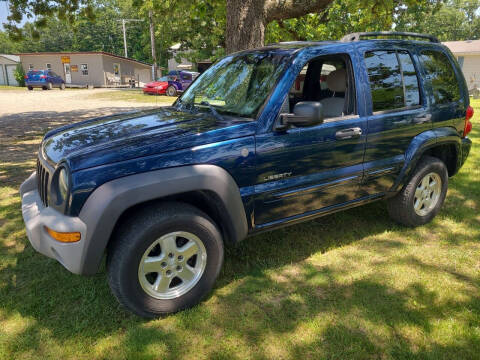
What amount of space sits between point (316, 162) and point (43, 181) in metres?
2.21

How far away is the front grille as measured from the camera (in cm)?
292

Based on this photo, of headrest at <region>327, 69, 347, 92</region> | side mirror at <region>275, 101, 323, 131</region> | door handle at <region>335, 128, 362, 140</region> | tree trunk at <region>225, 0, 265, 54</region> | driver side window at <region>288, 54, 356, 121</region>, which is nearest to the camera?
side mirror at <region>275, 101, 323, 131</region>

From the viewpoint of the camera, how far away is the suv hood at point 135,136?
8.41 feet

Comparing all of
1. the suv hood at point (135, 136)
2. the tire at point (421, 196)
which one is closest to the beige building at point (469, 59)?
the tire at point (421, 196)

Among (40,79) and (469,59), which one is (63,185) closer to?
(40,79)

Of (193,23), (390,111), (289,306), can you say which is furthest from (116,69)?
(289,306)

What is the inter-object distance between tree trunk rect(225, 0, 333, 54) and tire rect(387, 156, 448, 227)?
3825 mm

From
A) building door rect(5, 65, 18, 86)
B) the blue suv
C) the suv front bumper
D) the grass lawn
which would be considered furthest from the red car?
building door rect(5, 65, 18, 86)

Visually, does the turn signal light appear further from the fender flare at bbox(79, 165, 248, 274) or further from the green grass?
the green grass

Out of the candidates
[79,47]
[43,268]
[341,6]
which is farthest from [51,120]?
[79,47]

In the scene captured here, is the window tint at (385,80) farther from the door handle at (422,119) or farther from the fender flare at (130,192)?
the fender flare at (130,192)

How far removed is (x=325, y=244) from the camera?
396 centimetres

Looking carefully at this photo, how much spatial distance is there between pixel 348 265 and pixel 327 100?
1667mm

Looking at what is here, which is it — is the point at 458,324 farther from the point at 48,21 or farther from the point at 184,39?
the point at 184,39
